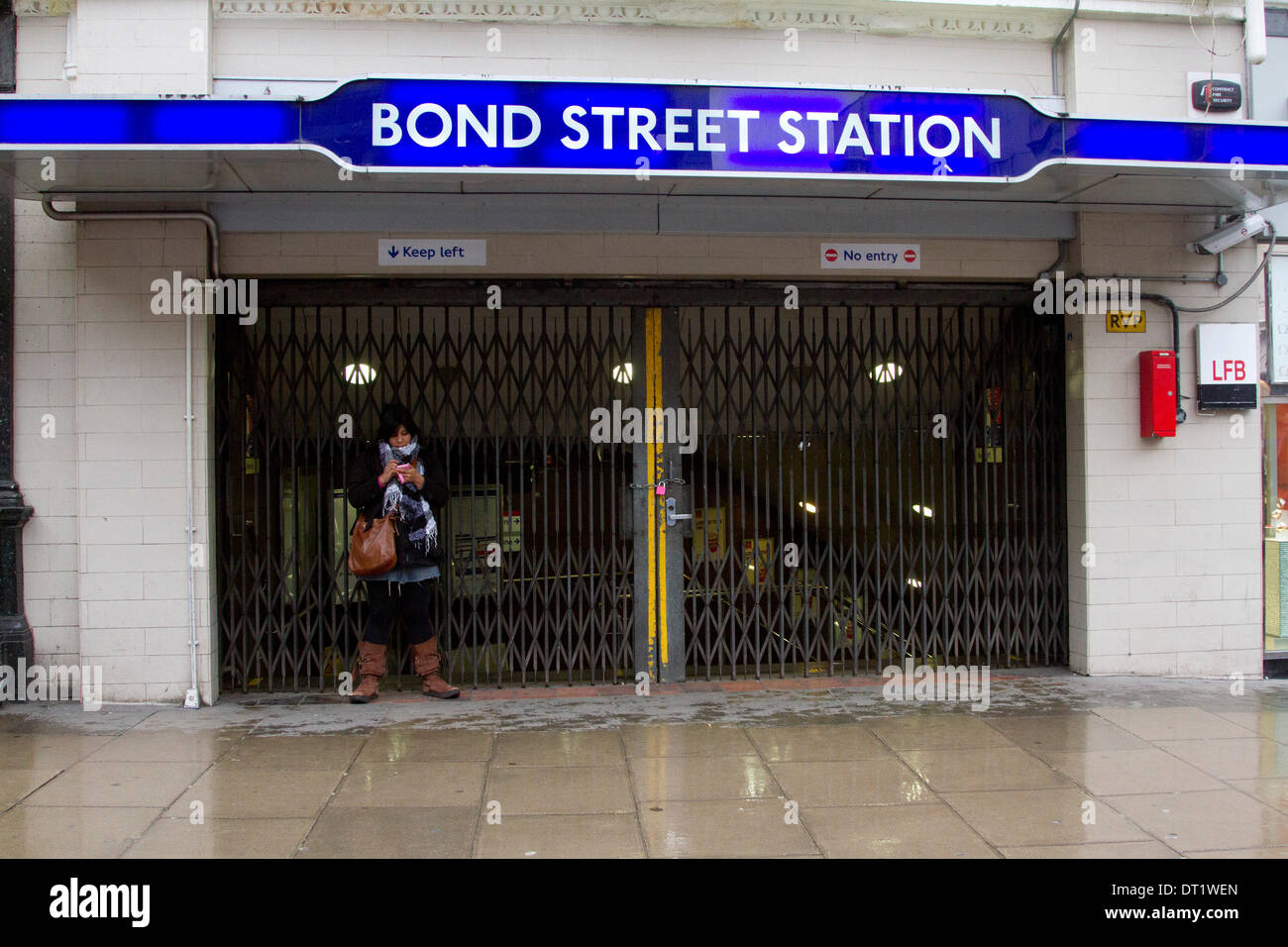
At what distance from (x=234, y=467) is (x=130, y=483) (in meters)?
0.76

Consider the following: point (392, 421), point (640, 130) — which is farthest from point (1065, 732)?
point (392, 421)

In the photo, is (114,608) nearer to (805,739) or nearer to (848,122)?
(805,739)

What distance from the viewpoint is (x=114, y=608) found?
24.2 ft

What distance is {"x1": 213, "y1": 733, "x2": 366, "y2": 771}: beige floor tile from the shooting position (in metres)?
6.21

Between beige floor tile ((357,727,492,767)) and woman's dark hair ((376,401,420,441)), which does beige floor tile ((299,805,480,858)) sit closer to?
beige floor tile ((357,727,492,767))

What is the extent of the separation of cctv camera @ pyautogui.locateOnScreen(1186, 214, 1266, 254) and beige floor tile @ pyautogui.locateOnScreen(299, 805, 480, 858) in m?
6.34

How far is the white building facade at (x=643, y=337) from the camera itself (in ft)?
24.3

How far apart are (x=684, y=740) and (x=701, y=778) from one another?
75 cm

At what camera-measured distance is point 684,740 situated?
670cm

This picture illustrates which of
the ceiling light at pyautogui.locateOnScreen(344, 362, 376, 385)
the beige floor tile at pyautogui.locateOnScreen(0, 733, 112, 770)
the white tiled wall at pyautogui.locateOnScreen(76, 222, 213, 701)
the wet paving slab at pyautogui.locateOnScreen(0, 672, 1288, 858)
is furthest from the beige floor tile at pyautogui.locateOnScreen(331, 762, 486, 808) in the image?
the ceiling light at pyautogui.locateOnScreen(344, 362, 376, 385)

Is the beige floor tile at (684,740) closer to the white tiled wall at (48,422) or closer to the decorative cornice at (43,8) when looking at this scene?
the white tiled wall at (48,422)

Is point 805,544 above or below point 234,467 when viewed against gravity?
below

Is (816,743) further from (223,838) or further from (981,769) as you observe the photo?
(223,838)

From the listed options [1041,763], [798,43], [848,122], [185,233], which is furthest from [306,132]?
[1041,763]
